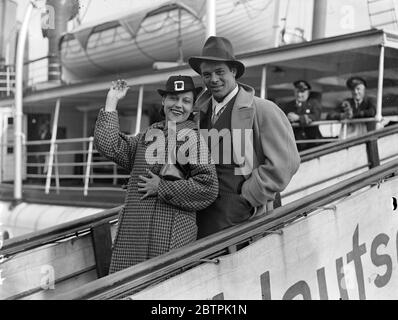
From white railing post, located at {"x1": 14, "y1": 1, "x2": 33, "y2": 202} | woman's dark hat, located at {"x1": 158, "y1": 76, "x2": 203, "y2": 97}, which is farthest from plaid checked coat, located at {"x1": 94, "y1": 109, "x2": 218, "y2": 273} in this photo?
white railing post, located at {"x1": 14, "y1": 1, "x2": 33, "y2": 202}

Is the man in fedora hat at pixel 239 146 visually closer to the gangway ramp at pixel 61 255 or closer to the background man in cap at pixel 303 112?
the gangway ramp at pixel 61 255

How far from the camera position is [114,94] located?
2695mm

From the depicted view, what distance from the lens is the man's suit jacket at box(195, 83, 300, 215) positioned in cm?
271

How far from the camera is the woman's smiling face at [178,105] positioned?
2.68 metres

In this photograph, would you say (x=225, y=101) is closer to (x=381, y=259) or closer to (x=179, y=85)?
(x=179, y=85)

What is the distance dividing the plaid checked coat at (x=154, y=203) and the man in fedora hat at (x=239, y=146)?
16 centimetres

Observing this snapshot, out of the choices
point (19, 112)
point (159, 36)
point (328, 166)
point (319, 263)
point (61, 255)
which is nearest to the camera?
point (319, 263)

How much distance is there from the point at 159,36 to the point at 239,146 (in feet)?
26.9

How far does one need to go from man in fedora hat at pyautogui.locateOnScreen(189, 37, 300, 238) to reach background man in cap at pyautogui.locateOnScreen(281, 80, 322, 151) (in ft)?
14.3

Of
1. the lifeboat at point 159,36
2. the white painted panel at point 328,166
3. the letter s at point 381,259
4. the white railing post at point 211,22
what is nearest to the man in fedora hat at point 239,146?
the letter s at point 381,259

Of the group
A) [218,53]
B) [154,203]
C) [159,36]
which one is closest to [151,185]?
[154,203]

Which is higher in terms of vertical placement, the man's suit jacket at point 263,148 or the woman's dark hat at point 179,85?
the woman's dark hat at point 179,85

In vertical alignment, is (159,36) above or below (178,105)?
above

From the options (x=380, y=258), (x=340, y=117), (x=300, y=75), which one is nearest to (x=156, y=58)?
(x=300, y=75)
